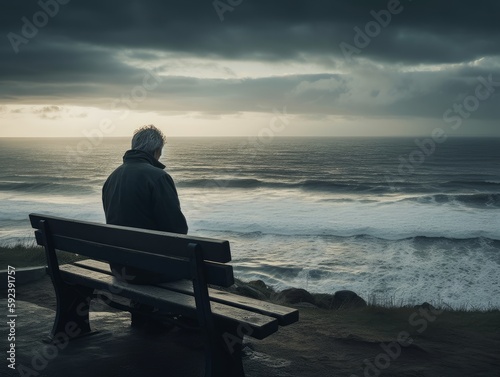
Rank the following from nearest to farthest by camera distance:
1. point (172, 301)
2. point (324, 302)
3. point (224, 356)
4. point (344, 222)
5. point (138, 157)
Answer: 1. point (224, 356)
2. point (172, 301)
3. point (138, 157)
4. point (324, 302)
5. point (344, 222)

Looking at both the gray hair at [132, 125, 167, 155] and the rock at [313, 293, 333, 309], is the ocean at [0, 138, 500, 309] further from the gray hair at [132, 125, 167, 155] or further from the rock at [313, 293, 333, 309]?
the gray hair at [132, 125, 167, 155]

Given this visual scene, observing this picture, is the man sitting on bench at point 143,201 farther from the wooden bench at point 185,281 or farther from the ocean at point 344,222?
the ocean at point 344,222

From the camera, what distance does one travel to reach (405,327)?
5266mm

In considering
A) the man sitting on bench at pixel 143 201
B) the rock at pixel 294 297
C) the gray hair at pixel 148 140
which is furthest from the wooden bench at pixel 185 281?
the rock at pixel 294 297

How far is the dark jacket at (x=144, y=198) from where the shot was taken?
3.85 metres

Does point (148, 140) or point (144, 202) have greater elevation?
point (148, 140)

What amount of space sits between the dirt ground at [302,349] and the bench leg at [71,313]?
12 cm

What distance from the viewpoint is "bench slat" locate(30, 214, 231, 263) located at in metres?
2.91

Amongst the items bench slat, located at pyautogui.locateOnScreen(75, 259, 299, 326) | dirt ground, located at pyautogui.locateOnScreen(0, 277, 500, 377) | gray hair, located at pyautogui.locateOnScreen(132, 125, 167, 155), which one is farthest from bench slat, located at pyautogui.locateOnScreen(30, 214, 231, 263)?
dirt ground, located at pyautogui.locateOnScreen(0, 277, 500, 377)

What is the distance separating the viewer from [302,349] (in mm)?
4371

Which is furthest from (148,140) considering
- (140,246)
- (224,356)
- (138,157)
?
(224,356)

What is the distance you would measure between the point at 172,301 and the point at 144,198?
2.92 feet

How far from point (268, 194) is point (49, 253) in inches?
1351

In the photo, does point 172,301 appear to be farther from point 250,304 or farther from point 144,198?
point 144,198
